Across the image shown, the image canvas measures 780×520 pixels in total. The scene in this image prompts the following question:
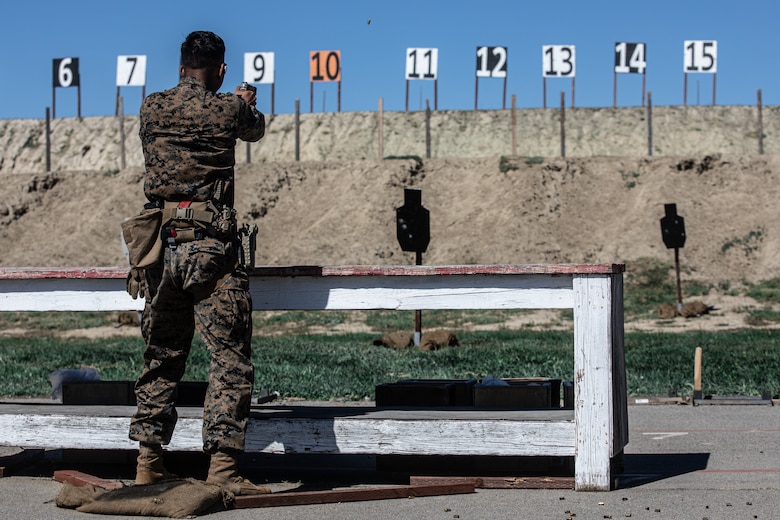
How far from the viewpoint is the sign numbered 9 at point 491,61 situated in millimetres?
54281

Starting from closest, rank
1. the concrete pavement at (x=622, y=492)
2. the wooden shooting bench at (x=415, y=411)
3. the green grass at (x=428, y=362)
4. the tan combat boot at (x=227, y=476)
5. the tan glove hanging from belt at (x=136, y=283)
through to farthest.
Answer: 1. the concrete pavement at (x=622, y=492)
2. the tan combat boot at (x=227, y=476)
3. the tan glove hanging from belt at (x=136, y=283)
4. the wooden shooting bench at (x=415, y=411)
5. the green grass at (x=428, y=362)

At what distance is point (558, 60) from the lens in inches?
2143

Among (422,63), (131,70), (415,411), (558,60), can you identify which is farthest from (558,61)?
(415,411)

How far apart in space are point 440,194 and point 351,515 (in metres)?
43.1

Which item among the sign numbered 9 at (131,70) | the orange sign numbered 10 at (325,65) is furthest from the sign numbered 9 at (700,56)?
the sign numbered 9 at (131,70)

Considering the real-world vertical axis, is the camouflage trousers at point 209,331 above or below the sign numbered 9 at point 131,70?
below

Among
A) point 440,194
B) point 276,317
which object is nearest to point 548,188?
point 440,194

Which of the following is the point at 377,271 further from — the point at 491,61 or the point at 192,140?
the point at 491,61

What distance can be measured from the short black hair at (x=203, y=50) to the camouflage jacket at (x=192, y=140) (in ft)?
0.46

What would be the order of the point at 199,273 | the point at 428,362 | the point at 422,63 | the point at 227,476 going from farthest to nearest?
the point at 422,63, the point at 428,362, the point at 227,476, the point at 199,273

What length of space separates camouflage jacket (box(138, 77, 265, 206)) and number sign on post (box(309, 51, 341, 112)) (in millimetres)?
48464

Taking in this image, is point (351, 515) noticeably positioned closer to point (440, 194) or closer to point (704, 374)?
point (704, 374)

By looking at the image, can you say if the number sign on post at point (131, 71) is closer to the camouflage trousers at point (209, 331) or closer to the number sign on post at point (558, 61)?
the number sign on post at point (558, 61)

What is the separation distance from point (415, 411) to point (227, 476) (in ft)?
4.38
